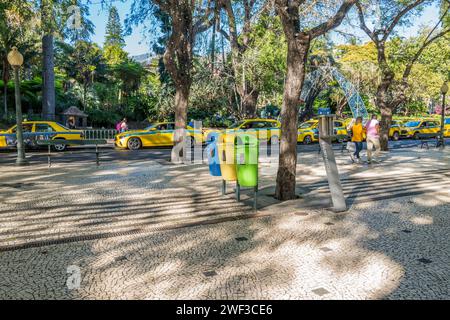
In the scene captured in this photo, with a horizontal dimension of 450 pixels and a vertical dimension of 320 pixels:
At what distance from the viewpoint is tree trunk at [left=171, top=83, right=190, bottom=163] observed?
1371 cm

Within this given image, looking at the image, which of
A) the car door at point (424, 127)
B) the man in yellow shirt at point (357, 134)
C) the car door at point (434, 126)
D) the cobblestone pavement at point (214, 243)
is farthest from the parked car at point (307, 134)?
the cobblestone pavement at point (214, 243)

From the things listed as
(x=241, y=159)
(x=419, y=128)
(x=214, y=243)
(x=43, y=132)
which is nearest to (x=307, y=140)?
(x=419, y=128)

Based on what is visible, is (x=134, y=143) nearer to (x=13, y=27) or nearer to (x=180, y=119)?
(x=180, y=119)

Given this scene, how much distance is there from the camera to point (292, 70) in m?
7.80

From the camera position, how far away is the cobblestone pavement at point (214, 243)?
4.04 meters

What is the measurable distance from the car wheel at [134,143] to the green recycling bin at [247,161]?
526 inches

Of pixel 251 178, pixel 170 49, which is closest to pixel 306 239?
pixel 251 178

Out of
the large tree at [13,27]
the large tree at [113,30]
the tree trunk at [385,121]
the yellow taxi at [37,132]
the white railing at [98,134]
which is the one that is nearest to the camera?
the large tree at [13,27]

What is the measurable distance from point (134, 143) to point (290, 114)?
13496mm

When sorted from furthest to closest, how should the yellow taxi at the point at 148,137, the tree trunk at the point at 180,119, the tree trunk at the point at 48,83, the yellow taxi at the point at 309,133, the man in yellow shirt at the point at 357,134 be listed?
1. the tree trunk at the point at 48,83
2. the yellow taxi at the point at 309,133
3. the yellow taxi at the point at 148,137
4. the man in yellow shirt at the point at 357,134
5. the tree trunk at the point at 180,119

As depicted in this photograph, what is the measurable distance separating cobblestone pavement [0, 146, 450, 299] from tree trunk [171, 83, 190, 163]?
4.35m

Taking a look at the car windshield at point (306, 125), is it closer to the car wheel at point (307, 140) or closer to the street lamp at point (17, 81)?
the car wheel at point (307, 140)

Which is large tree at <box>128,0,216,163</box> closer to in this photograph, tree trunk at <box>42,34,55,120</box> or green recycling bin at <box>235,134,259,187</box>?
green recycling bin at <box>235,134,259,187</box>

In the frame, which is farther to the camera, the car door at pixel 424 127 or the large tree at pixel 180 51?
the car door at pixel 424 127
